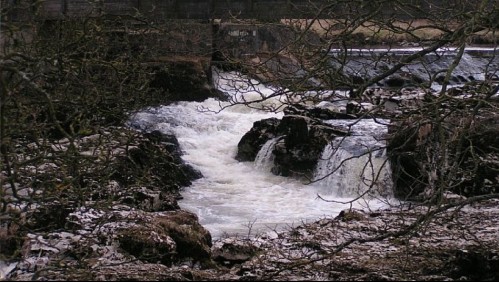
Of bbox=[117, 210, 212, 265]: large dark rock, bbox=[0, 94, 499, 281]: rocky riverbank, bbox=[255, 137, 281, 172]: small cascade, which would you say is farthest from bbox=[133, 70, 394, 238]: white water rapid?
bbox=[117, 210, 212, 265]: large dark rock

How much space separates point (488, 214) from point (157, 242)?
485 cm

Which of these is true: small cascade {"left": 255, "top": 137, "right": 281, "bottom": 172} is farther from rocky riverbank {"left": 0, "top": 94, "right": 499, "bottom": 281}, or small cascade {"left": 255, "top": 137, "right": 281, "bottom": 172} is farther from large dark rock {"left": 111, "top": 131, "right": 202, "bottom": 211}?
rocky riverbank {"left": 0, "top": 94, "right": 499, "bottom": 281}

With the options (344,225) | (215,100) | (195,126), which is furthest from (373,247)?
(215,100)

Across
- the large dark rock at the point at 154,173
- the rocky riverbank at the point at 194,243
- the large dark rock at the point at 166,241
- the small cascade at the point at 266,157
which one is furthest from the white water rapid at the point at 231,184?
the large dark rock at the point at 166,241

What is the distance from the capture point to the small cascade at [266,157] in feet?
50.5

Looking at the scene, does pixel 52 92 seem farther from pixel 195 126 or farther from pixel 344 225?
pixel 195 126

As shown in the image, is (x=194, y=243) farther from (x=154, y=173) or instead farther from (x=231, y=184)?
(x=231, y=184)

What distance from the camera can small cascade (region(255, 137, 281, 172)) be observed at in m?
15.4

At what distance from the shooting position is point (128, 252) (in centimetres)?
761

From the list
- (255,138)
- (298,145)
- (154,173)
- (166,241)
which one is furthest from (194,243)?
(255,138)

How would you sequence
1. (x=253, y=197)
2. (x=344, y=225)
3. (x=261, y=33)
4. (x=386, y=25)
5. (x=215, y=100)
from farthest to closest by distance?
(x=261, y=33), (x=215, y=100), (x=253, y=197), (x=344, y=225), (x=386, y=25)

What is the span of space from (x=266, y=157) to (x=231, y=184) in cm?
165

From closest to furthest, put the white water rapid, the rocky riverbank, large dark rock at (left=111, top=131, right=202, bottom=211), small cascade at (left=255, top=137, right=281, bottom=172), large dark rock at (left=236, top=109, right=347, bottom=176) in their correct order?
the rocky riverbank, large dark rock at (left=111, top=131, right=202, bottom=211), the white water rapid, large dark rock at (left=236, top=109, right=347, bottom=176), small cascade at (left=255, top=137, right=281, bottom=172)

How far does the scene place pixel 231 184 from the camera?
14.2 metres
